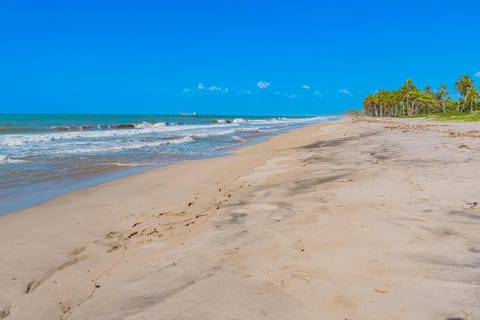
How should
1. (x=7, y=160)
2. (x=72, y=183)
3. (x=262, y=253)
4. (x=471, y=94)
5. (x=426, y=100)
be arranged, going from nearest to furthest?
(x=262, y=253) → (x=72, y=183) → (x=7, y=160) → (x=471, y=94) → (x=426, y=100)

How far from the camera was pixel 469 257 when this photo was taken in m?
3.12

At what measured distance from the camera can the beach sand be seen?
266 centimetres

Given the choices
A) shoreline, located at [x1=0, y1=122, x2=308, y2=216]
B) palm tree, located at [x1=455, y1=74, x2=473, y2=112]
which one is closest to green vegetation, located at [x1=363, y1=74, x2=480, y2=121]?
palm tree, located at [x1=455, y1=74, x2=473, y2=112]

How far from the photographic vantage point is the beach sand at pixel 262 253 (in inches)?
105

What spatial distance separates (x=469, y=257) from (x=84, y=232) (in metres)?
4.65

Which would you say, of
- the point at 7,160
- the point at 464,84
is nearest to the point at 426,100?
the point at 464,84

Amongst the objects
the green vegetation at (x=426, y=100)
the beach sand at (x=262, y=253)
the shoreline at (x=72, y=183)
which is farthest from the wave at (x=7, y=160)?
the green vegetation at (x=426, y=100)

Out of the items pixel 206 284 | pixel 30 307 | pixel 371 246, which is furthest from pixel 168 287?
pixel 371 246

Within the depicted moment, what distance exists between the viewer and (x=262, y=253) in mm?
3625

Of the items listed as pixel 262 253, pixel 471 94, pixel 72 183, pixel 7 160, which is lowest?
pixel 262 253

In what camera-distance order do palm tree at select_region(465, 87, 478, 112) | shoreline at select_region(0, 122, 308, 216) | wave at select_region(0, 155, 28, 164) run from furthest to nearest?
palm tree at select_region(465, 87, 478, 112) → wave at select_region(0, 155, 28, 164) → shoreline at select_region(0, 122, 308, 216)

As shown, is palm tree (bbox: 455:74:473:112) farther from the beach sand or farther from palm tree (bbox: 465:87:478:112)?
the beach sand

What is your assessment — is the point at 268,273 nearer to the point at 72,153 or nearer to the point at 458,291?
the point at 458,291

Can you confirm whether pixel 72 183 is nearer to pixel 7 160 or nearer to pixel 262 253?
pixel 7 160
